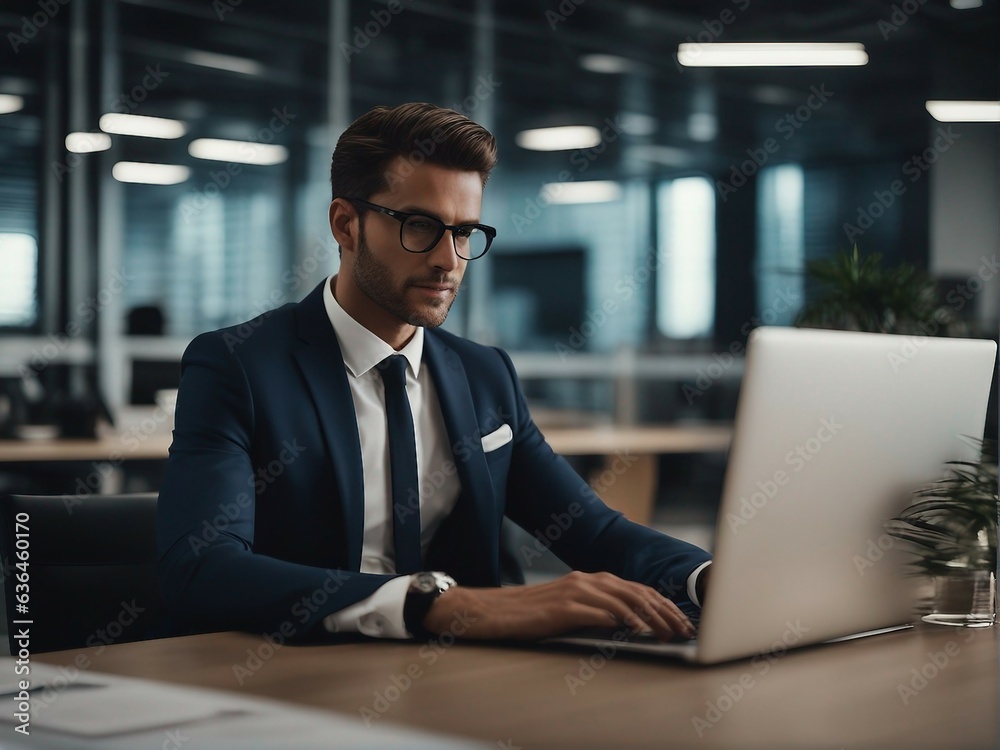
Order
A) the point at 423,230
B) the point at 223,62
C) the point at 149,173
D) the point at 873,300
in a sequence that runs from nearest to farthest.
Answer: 1. the point at 423,230
2. the point at 873,300
3. the point at 149,173
4. the point at 223,62

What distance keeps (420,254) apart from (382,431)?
27cm

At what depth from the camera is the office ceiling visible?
5855 millimetres

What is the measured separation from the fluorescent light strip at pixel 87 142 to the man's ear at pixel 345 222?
14.6ft

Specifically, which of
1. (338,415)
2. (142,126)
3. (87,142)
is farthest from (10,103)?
(338,415)

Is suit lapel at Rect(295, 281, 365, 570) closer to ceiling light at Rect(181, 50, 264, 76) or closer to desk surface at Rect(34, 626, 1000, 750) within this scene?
desk surface at Rect(34, 626, 1000, 750)

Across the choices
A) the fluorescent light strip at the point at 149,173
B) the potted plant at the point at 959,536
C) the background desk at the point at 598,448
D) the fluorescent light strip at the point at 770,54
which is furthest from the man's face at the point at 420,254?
the fluorescent light strip at the point at 770,54

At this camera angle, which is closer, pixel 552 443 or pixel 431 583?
pixel 431 583

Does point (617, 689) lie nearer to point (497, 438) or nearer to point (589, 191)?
point (497, 438)

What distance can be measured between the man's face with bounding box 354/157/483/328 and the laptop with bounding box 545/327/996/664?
24.4 inches

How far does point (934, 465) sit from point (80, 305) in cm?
509

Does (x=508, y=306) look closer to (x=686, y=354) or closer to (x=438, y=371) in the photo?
(x=686, y=354)

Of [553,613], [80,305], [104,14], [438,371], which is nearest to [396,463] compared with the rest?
[438,371]

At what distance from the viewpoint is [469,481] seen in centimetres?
155

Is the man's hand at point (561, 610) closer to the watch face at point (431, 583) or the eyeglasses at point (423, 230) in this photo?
the watch face at point (431, 583)
